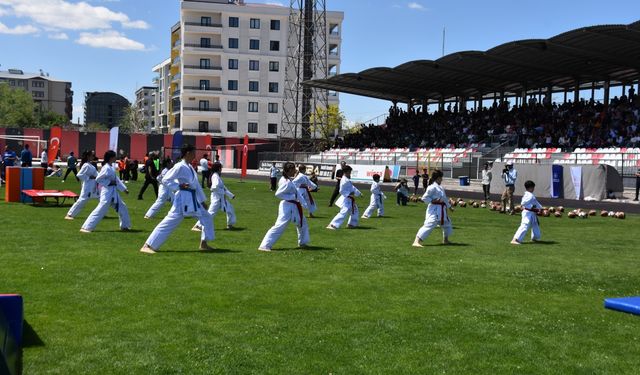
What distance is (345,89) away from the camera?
2405 inches

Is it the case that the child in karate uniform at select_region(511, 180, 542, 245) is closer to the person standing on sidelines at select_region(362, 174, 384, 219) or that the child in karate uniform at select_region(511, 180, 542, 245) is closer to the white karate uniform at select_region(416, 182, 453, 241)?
the white karate uniform at select_region(416, 182, 453, 241)

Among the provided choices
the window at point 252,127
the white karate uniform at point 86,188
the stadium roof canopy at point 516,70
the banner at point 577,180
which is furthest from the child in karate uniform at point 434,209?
the window at point 252,127

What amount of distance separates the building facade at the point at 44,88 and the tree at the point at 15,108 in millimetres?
57475

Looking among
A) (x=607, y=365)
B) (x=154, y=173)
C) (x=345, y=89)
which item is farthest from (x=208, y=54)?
(x=607, y=365)

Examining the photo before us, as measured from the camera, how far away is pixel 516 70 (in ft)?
153

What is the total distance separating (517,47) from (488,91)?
1732 centimetres

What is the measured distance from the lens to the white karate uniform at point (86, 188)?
1691 centimetres

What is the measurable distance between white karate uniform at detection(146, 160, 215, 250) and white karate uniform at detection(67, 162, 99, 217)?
20.4 feet

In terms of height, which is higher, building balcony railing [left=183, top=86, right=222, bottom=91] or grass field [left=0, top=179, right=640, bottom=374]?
building balcony railing [left=183, top=86, right=222, bottom=91]

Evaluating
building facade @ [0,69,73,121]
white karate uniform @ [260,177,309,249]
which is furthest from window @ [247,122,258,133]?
building facade @ [0,69,73,121]

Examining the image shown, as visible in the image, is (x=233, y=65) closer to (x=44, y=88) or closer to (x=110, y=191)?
(x=110, y=191)

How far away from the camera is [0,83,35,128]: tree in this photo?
345ft

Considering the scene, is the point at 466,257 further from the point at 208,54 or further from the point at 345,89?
the point at 208,54

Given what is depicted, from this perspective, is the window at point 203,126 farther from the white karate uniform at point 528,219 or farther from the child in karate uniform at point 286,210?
the child in karate uniform at point 286,210
